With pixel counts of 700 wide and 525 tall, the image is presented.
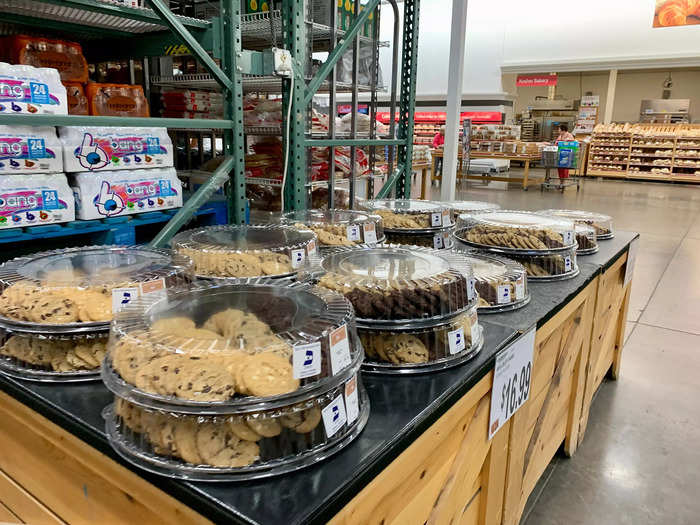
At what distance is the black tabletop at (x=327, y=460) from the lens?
27.2 inches

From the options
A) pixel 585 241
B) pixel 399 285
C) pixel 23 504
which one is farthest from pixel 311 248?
pixel 585 241

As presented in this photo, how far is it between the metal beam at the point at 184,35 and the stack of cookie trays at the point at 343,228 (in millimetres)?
609

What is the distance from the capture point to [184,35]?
1.89m

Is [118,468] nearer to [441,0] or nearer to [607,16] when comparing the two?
[441,0]

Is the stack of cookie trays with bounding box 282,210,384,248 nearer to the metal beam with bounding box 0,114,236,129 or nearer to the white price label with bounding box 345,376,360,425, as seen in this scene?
the metal beam with bounding box 0,114,236,129

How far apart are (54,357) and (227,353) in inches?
17.4

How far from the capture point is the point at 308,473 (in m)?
0.75

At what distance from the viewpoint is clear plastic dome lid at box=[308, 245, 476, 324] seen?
1.11 meters

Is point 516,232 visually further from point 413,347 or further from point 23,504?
point 23,504

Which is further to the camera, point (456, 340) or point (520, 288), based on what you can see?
point (520, 288)

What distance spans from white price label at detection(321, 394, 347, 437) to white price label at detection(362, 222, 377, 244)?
996 millimetres

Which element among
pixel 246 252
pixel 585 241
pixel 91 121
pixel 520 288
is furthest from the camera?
pixel 585 241

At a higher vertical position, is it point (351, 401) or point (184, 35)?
point (184, 35)

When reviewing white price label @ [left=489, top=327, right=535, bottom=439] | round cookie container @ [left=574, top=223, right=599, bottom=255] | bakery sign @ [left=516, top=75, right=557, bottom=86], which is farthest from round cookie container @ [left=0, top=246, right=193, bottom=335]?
bakery sign @ [left=516, top=75, right=557, bottom=86]
